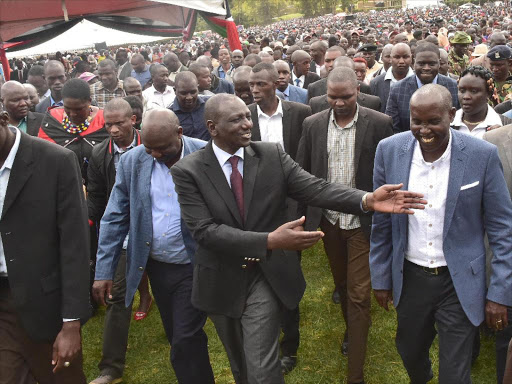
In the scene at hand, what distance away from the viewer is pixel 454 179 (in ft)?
11.6

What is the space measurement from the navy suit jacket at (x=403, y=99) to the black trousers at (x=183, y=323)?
10.8 ft

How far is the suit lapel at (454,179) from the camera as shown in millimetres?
3533

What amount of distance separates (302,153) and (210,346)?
2.07 m

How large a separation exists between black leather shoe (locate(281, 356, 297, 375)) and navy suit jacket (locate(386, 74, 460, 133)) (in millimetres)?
2850

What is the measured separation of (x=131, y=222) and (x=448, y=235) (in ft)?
7.54

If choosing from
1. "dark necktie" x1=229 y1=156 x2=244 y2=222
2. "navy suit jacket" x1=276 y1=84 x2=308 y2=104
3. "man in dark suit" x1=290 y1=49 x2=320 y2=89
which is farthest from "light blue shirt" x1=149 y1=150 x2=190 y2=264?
"man in dark suit" x1=290 y1=49 x2=320 y2=89

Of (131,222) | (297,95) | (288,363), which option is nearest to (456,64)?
(297,95)

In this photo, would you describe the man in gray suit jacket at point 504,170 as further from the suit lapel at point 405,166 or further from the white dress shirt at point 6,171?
the white dress shirt at point 6,171

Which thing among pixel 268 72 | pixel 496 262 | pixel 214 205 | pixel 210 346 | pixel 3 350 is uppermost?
pixel 268 72

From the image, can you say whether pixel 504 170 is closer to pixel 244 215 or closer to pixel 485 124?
pixel 485 124

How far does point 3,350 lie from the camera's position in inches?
137

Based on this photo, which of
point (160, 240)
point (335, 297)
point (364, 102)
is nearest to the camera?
point (160, 240)

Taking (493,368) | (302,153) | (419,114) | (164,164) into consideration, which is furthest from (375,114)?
(493,368)

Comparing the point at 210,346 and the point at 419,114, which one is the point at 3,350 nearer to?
the point at 210,346
